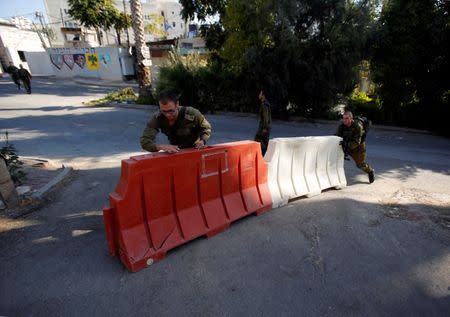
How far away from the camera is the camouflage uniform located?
15.7ft

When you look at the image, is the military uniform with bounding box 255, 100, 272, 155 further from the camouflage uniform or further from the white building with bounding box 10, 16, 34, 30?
the white building with bounding box 10, 16, 34, 30

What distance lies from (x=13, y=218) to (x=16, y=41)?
42.7 m

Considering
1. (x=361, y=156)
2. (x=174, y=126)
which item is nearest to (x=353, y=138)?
(x=361, y=156)

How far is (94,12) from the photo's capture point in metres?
Result: 26.3

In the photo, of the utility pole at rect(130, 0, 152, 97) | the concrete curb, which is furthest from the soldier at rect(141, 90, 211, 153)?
the utility pole at rect(130, 0, 152, 97)

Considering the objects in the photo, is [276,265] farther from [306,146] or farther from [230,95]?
[230,95]

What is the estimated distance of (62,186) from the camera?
4.78 meters

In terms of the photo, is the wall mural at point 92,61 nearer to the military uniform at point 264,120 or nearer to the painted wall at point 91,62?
the painted wall at point 91,62

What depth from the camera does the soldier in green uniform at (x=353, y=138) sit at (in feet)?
15.7

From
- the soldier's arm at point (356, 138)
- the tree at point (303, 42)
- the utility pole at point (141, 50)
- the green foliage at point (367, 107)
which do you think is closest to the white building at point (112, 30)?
the utility pole at point (141, 50)

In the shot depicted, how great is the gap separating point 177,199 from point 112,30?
172 ft

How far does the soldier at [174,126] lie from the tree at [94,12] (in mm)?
29081

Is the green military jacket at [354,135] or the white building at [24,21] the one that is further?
the white building at [24,21]

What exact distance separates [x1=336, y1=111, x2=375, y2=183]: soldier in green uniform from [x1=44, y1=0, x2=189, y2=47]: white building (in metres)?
34.4
